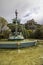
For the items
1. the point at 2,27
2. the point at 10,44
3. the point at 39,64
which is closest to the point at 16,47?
the point at 10,44

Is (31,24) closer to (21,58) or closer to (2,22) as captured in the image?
(2,22)

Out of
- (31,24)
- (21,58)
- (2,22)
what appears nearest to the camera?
(21,58)

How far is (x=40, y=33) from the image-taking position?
1081 inches

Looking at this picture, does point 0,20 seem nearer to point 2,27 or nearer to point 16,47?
point 2,27

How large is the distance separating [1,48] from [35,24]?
2744 cm

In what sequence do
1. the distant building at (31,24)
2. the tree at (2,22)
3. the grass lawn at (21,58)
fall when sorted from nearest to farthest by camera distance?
the grass lawn at (21,58) < the tree at (2,22) < the distant building at (31,24)

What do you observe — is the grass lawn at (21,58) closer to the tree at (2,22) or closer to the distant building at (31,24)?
the tree at (2,22)

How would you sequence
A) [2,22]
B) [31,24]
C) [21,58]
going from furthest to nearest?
[31,24]
[2,22]
[21,58]

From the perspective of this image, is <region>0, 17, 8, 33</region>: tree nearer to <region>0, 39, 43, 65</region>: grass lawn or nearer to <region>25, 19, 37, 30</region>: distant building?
<region>25, 19, 37, 30</region>: distant building

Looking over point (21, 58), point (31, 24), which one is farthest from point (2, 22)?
point (21, 58)

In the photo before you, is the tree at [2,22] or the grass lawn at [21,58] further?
the tree at [2,22]

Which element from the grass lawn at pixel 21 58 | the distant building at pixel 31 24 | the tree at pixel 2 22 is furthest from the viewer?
the distant building at pixel 31 24

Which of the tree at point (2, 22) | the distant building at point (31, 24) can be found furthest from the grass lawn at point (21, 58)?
the distant building at point (31, 24)

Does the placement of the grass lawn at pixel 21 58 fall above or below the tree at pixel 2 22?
below
